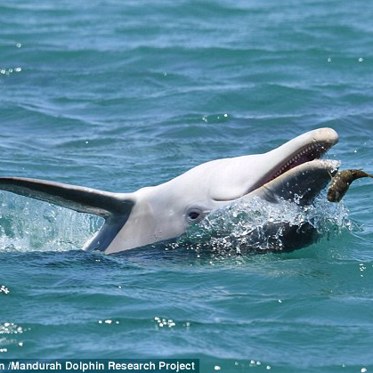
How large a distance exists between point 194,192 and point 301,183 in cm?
129

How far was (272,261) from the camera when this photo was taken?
11.0 meters

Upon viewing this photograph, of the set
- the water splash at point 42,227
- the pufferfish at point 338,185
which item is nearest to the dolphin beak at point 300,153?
the pufferfish at point 338,185

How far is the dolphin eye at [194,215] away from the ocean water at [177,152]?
0.30 m

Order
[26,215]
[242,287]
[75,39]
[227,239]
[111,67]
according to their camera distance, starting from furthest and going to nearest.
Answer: [75,39] → [111,67] → [26,215] → [227,239] → [242,287]

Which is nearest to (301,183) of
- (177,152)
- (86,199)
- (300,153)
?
(300,153)

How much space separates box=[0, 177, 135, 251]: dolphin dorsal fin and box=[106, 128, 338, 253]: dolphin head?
0.09m

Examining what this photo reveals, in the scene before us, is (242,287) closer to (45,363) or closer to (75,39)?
(45,363)

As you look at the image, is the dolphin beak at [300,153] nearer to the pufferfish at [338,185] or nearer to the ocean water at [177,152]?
the pufferfish at [338,185]

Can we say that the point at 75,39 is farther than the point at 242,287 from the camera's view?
Yes

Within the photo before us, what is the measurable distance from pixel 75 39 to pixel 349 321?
16664 mm

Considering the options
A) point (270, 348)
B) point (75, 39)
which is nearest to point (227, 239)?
point (270, 348)

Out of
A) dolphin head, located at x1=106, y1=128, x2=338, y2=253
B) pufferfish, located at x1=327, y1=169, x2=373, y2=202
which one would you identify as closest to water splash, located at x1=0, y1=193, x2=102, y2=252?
dolphin head, located at x1=106, y1=128, x2=338, y2=253

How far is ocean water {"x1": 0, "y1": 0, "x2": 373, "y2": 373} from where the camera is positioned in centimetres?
948

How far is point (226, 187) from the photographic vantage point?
36.4 ft
